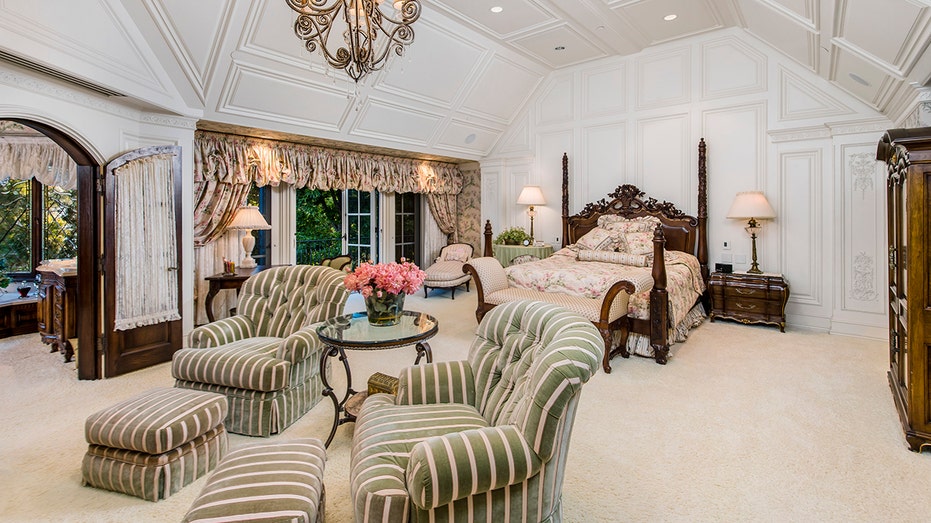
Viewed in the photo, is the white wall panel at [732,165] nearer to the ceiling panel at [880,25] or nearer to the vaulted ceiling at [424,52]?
the vaulted ceiling at [424,52]

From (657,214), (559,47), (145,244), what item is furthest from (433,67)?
(145,244)

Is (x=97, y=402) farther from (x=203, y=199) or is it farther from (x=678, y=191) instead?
(x=678, y=191)

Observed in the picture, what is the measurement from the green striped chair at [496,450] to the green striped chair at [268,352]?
3.61 feet

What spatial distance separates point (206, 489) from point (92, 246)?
10.2 ft

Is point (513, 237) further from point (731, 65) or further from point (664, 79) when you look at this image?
point (731, 65)

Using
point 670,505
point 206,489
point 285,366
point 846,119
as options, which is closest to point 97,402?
point 285,366

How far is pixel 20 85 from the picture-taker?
309 cm

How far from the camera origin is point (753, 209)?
5203mm

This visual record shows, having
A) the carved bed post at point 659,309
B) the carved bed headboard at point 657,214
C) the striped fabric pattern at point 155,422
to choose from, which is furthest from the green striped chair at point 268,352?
the carved bed headboard at point 657,214

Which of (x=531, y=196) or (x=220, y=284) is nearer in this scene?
(x=220, y=284)

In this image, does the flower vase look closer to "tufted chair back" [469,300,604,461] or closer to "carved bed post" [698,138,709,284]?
"tufted chair back" [469,300,604,461]

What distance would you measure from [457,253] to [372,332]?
5.29m

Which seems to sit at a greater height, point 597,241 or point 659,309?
point 597,241

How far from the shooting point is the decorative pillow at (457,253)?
796cm
